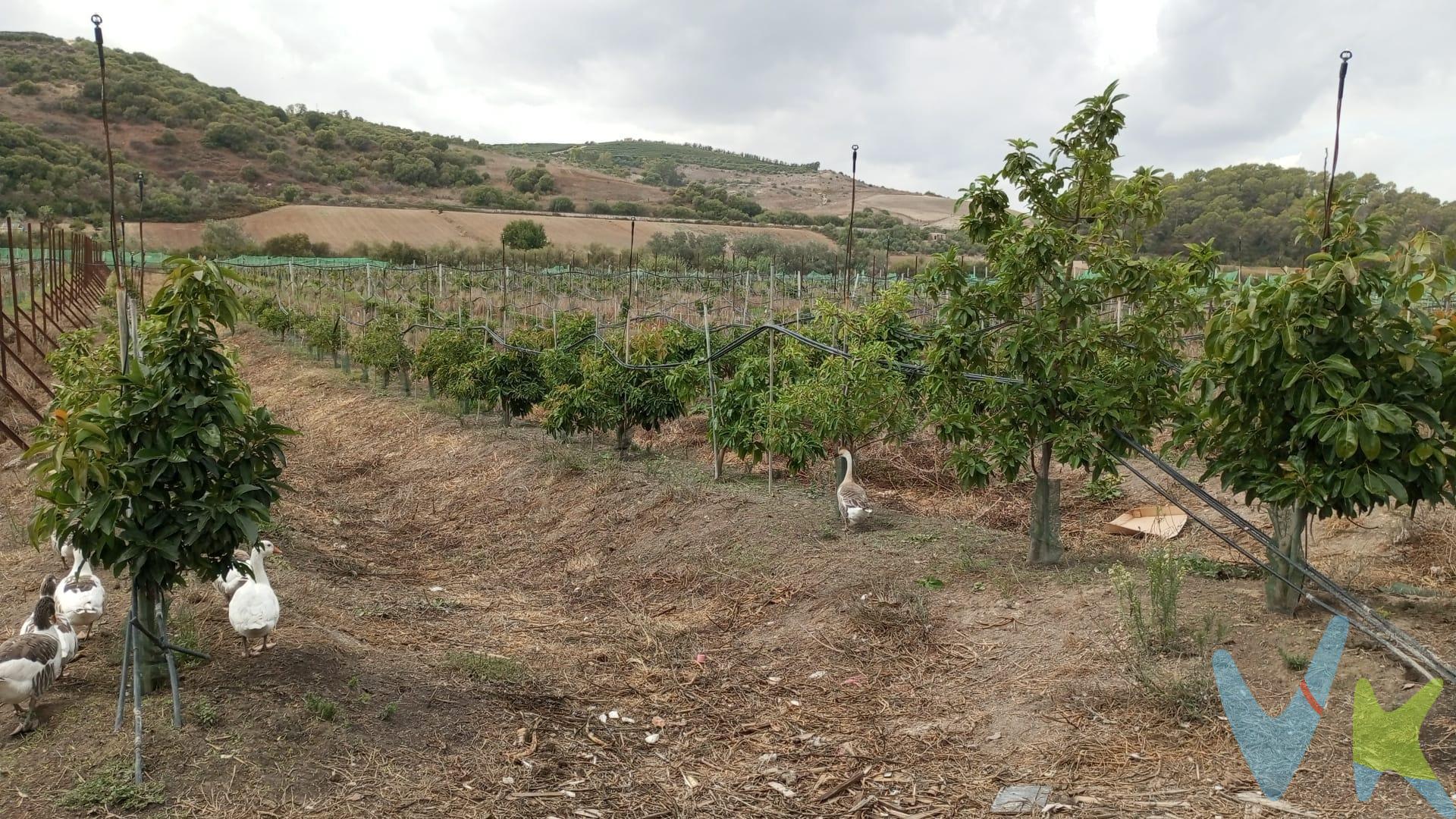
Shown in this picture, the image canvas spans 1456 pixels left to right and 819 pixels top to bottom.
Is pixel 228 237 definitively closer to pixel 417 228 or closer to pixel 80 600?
pixel 417 228

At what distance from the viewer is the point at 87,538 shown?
4406mm

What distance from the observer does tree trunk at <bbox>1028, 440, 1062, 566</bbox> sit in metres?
6.87

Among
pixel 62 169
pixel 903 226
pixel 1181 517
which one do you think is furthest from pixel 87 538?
pixel 62 169

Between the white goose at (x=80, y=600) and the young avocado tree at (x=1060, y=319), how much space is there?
17.9 feet

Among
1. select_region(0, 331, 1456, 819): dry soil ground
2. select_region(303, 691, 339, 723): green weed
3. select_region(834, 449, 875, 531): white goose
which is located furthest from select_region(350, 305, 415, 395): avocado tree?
select_region(303, 691, 339, 723): green weed

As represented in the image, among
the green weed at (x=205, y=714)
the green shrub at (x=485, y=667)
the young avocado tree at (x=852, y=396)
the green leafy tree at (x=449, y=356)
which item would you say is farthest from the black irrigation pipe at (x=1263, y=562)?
the green leafy tree at (x=449, y=356)

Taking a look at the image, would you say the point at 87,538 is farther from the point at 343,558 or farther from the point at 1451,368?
the point at 1451,368

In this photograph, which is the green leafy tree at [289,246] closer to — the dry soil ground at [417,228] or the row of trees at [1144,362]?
the dry soil ground at [417,228]

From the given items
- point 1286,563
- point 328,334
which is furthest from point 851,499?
point 328,334

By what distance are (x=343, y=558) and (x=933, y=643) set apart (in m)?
5.52

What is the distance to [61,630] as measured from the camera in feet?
15.8

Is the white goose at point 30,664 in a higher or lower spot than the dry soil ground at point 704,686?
higher

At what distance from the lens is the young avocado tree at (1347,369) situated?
466 cm

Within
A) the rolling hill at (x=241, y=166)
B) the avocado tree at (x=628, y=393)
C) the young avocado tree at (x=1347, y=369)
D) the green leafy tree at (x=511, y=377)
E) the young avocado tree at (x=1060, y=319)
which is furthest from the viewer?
the rolling hill at (x=241, y=166)
